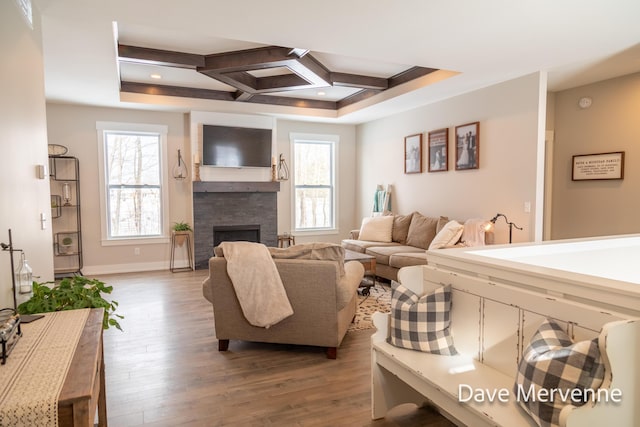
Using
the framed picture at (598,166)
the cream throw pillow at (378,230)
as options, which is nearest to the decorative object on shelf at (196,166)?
the cream throw pillow at (378,230)

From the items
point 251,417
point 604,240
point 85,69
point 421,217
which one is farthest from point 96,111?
point 604,240

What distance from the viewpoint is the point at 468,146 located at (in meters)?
5.23

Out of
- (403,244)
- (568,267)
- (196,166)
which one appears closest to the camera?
(568,267)

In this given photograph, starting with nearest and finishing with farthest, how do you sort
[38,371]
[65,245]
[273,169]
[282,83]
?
[38,371] → [282,83] → [65,245] → [273,169]

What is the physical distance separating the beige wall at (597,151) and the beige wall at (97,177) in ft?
18.3

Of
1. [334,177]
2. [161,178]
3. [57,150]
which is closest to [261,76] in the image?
[161,178]

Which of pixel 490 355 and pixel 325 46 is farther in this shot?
pixel 325 46

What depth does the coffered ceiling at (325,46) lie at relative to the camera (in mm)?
2869

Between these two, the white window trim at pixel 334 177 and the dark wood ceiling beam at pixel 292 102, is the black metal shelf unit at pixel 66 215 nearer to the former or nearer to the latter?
the dark wood ceiling beam at pixel 292 102

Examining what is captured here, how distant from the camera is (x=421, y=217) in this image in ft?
19.1

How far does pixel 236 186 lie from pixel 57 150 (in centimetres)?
261

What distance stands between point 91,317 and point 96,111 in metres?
5.37

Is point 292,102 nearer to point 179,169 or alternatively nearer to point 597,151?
point 179,169

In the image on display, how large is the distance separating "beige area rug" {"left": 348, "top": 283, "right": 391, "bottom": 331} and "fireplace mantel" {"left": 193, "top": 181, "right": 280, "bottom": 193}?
8.72 ft
